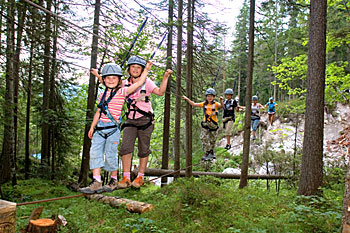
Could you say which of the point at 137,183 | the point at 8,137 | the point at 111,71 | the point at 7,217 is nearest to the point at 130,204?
the point at 137,183

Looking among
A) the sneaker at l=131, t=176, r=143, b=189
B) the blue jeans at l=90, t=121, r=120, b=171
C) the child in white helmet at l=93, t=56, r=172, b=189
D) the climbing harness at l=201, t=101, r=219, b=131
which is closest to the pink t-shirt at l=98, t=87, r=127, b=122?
the blue jeans at l=90, t=121, r=120, b=171

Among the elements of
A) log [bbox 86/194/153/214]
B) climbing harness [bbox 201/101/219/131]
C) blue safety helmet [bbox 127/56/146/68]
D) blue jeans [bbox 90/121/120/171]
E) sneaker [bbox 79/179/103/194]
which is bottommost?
log [bbox 86/194/153/214]

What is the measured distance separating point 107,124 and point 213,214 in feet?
13.0

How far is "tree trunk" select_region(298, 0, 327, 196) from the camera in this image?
22.0 ft

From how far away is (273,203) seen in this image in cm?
703

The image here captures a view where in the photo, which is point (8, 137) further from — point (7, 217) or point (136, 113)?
point (7, 217)

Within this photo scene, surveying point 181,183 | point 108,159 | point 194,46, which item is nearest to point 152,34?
point 194,46

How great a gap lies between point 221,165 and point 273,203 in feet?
35.0

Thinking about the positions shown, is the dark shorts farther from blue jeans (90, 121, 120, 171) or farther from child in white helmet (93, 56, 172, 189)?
blue jeans (90, 121, 120, 171)

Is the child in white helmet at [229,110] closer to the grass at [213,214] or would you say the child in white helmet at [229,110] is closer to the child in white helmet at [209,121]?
the child in white helmet at [209,121]

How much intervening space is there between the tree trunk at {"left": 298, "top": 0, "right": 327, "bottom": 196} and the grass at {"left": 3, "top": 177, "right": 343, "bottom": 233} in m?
0.55

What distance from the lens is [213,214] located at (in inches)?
251

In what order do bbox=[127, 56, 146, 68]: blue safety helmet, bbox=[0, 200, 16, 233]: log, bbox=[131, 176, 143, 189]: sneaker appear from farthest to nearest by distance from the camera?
bbox=[131, 176, 143, 189]: sneaker, bbox=[127, 56, 146, 68]: blue safety helmet, bbox=[0, 200, 16, 233]: log

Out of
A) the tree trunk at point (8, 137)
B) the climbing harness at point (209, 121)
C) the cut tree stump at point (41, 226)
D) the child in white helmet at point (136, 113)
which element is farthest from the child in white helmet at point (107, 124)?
the tree trunk at point (8, 137)
